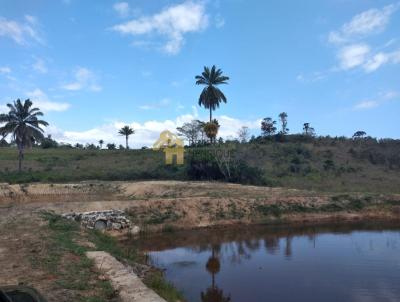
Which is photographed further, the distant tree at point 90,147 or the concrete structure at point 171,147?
the distant tree at point 90,147

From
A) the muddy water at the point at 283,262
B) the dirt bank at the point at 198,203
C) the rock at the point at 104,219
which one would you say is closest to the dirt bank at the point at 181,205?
the dirt bank at the point at 198,203

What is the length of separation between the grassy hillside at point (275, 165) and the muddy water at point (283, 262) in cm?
1530

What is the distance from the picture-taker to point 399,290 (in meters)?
12.8

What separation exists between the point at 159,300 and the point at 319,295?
20.9 ft

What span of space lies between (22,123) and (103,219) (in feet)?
71.2

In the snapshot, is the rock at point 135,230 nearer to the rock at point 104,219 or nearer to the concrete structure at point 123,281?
the rock at point 104,219

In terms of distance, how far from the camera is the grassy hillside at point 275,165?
40469 millimetres

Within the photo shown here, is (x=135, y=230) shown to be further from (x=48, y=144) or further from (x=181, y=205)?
(x=48, y=144)

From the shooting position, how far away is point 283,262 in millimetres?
16797

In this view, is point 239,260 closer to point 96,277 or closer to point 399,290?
point 399,290

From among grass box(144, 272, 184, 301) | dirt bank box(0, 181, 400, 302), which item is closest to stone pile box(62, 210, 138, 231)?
dirt bank box(0, 181, 400, 302)

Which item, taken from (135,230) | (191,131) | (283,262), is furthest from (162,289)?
(191,131)

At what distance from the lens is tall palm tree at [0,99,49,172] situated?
133 feet

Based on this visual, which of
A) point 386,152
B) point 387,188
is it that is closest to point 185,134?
point 386,152
